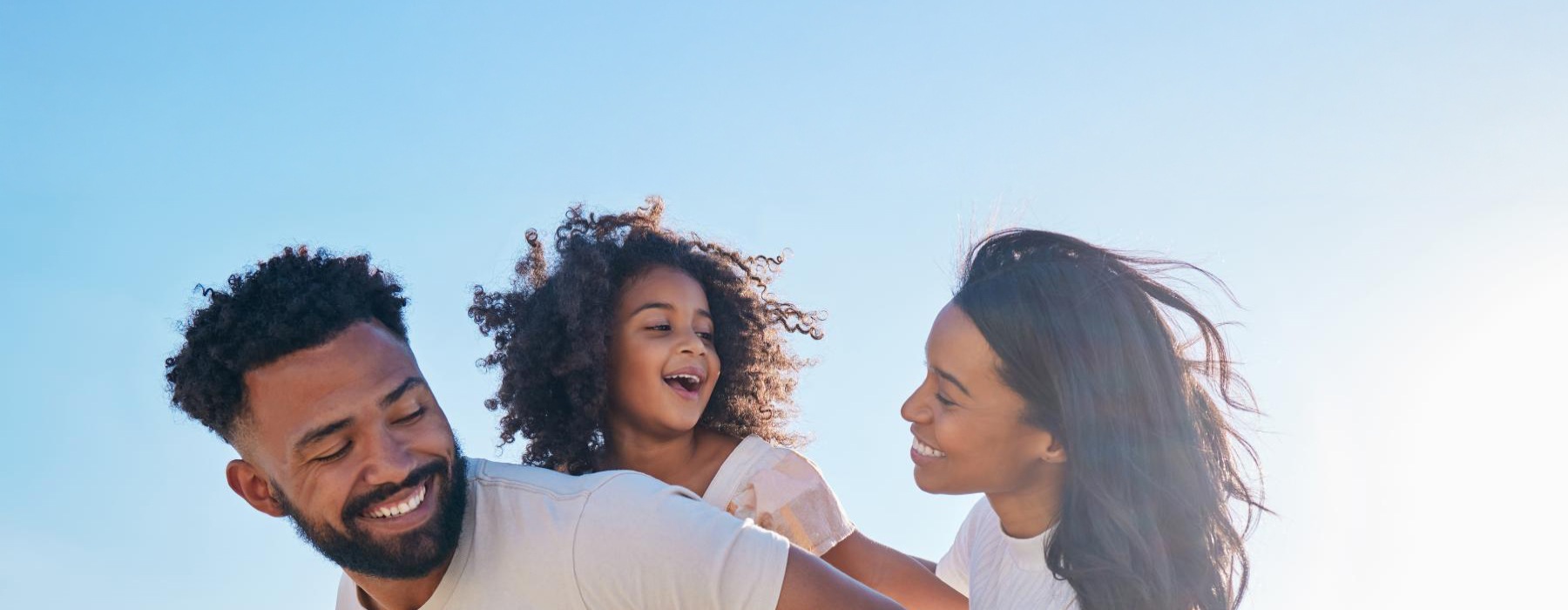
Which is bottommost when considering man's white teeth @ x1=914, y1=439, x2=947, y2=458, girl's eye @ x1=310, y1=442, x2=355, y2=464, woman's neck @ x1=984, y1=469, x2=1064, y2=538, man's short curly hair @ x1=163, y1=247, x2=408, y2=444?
woman's neck @ x1=984, y1=469, x2=1064, y2=538

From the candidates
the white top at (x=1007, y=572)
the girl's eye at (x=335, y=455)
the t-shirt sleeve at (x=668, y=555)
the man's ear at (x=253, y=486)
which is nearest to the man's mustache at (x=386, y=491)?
the girl's eye at (x=335, y=455)

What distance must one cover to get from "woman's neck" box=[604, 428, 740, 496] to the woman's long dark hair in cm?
156

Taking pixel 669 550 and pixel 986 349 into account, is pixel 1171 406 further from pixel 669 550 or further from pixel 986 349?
pixel 669 550

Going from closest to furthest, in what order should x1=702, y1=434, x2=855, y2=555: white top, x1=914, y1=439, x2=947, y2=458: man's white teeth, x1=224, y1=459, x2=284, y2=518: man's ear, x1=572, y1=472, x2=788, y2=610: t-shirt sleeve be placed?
x1=572, y1=472, x2=788, y2=610: t-shirt sleeve < x1=224, y1=459, x2=284, y2=518: man's ear < x1=914, y1=439, x2=947, y2=458: man's white teeth < x1=702, y1=434, x2=855, y2=555: white top

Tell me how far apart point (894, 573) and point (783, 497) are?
0.52 meters

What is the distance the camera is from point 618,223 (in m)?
6.30

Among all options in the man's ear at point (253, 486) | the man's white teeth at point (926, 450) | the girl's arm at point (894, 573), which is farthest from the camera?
the girl's arm at point (894, 573)

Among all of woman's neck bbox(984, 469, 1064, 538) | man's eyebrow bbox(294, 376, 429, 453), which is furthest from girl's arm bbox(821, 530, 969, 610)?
man's eyebrow bbox(294, 376, 429, 453)

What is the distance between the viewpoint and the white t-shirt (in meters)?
3.74

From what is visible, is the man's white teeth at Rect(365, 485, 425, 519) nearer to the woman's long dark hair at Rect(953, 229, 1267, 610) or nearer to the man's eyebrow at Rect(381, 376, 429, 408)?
the man's eyebrow at Rect(381, 376, 429, 408)

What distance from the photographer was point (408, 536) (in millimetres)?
3949

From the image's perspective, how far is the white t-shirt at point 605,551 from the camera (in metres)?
3.74

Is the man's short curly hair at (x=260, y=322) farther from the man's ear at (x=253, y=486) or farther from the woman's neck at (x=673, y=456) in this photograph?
the woman's neck at (x=673, y=456)

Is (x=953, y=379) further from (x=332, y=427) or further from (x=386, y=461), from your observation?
(x=332, y=427)
